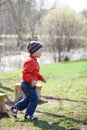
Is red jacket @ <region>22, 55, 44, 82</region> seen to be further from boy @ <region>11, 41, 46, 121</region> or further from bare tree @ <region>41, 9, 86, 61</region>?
bare tree @ <region>41, 9, 86, 61</region>

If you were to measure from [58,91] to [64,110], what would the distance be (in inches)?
90.6

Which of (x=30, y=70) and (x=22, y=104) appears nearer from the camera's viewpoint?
(x=30, y=70)

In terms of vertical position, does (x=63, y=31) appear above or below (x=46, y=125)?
below

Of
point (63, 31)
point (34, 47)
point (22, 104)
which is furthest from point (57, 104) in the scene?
point (63, 31)

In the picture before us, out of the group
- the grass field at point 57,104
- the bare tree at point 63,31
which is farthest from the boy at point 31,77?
the bare tree at point 63,31

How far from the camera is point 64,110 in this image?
6.83 m

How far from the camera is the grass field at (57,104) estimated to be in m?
5.77

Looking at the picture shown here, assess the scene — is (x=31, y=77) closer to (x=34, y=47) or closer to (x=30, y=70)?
(x=30, y=70)

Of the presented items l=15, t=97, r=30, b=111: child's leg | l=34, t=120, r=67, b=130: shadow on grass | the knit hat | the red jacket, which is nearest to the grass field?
l=34, t=120, r=67, b=130: shadow on grass

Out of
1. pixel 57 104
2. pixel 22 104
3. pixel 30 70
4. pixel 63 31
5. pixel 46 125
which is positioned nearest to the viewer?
pixel 46 125

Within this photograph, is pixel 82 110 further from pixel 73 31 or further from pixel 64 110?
pixel 73 31

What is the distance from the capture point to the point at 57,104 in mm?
7465

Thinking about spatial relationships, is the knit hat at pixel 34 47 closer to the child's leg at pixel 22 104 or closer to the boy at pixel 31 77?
the boy at pixel 31 77

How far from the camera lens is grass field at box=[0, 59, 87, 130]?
577 centimetres
